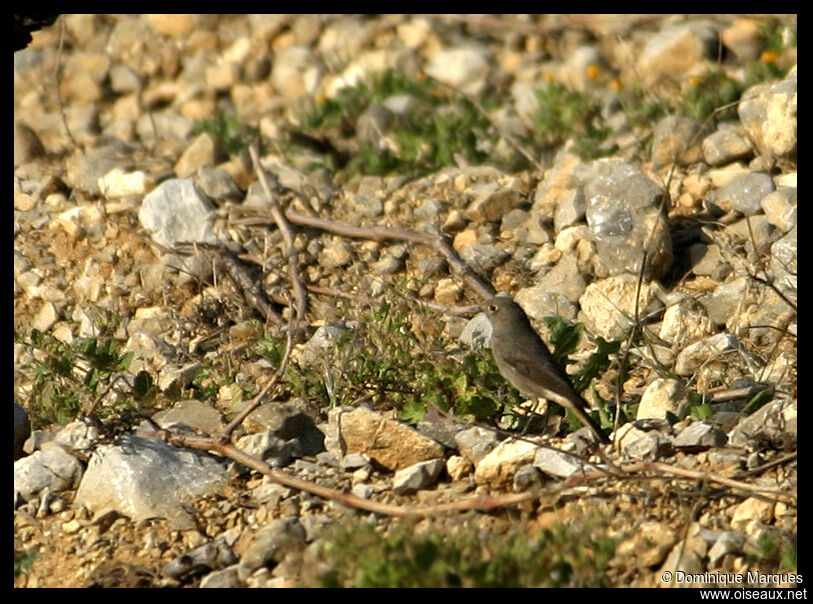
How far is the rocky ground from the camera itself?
4.98 meters

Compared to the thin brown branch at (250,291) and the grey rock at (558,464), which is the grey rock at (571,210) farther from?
the grey rock at (558,464)

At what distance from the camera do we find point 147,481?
536 cm

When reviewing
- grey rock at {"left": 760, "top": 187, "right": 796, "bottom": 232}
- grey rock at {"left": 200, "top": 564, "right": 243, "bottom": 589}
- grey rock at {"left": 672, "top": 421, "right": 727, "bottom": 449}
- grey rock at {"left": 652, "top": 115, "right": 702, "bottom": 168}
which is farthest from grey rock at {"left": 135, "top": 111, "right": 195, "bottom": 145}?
grey rock at {"left": 672, "top": 421, "right": 727, "bottom": 449}

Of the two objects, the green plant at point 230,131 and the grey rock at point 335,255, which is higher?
the green plant at point 230,131

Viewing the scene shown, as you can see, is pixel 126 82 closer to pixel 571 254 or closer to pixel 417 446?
pixel 571 254

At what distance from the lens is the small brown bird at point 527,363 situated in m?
5.57

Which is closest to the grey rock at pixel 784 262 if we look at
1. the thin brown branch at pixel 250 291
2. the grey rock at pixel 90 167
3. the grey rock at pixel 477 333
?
the grey rock at pixel 477 333

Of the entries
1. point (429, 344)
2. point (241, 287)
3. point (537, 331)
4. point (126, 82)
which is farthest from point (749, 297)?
point (126, 82)

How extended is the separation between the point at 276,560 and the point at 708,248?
10.8 ft

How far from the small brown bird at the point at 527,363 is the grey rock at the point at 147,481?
1391mm

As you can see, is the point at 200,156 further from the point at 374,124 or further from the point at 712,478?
the point at 712,478

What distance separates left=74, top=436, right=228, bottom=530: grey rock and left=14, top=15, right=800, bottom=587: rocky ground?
0.01 m

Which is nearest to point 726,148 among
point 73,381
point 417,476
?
point 417,476

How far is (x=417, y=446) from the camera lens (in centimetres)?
553
